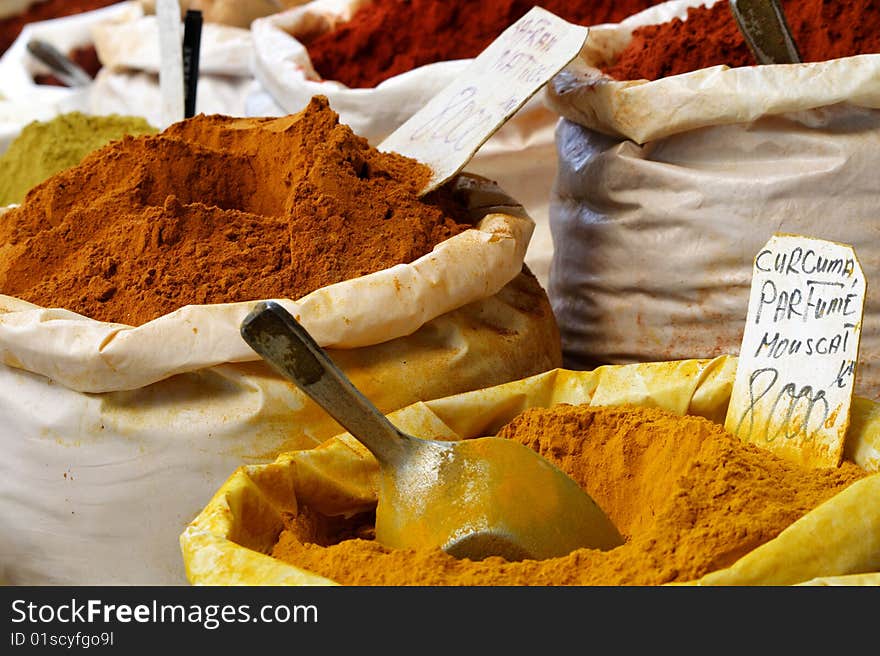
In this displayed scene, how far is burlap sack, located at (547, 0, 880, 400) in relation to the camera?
3.78 ft

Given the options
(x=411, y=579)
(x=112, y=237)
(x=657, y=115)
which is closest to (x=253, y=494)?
(x=411, y=579)

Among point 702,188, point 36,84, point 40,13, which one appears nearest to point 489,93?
point 702,188

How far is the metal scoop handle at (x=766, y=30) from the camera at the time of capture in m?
1.13

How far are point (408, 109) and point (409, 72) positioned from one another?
0.15ft

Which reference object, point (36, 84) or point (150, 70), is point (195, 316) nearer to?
point (150, 70)

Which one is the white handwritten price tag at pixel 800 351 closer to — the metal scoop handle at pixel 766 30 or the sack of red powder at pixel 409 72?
the metal scoop handle at pixel 766 30

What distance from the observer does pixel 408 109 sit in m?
1.55

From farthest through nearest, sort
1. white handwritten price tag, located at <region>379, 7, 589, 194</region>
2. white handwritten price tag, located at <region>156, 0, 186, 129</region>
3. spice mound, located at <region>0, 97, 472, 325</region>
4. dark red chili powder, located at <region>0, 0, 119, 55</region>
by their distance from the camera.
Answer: dark red chili powder, located at <region>0, 0, 119, 55</region> < white handwritten price tag, located at <region>156, 0, 186, 129</region> < white handwritten price tag, located at <region>379, 7, 589, 194</region> < spice mound, located at <region>0, 97, 472, 325</region>

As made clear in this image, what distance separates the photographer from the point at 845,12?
129 cm

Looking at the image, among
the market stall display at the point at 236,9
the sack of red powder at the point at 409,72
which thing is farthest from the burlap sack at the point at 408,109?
the market stall display at the point at 236,9

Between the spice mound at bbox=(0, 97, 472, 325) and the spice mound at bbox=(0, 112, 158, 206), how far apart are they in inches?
15.9

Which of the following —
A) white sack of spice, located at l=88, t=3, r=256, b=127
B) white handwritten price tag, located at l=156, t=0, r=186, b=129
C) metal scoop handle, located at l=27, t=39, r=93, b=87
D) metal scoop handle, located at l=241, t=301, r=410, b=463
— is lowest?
metal scoop handle, located at l=241, t=301, r=410, b=463

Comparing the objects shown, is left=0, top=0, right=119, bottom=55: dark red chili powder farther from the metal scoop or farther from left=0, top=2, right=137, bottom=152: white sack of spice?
the metal scoop

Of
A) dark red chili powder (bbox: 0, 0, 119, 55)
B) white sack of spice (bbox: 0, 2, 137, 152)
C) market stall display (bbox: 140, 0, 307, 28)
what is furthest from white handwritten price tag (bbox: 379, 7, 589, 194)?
dark red chili powder (bbox: 0, 0, 119, 55)
